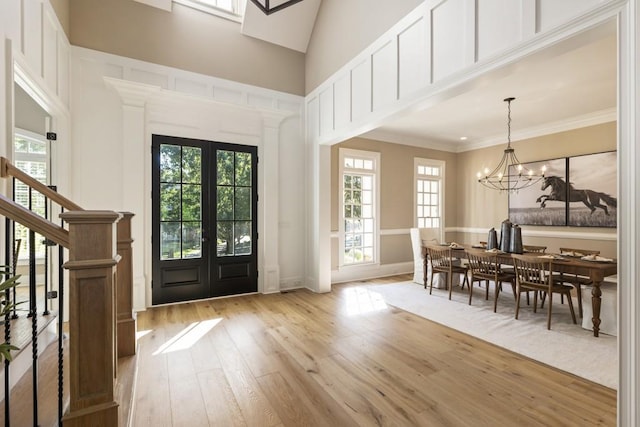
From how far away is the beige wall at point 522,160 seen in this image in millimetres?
5020

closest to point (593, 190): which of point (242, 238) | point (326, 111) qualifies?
point (326, 111)

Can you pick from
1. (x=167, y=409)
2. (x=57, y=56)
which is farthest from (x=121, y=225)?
(x=57, y=56)

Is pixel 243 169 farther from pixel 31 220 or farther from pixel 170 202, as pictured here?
pixel 31 220

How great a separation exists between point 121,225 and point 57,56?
2271 mm

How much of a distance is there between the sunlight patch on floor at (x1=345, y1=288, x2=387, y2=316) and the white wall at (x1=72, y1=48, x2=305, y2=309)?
1.00 m

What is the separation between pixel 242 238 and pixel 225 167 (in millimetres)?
1161

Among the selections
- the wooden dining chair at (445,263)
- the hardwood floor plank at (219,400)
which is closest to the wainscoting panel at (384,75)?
the wooden dining chair at (445,263)

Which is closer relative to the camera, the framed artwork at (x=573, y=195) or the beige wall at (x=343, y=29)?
the beige wall at (x=343, y=29)

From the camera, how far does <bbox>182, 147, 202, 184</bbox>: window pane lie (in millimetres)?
4348

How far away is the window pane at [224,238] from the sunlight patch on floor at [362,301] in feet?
6.68

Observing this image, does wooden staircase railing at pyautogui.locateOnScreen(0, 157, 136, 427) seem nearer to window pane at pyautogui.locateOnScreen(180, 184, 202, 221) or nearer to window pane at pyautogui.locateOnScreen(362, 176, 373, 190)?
window pane at pyautogui.locateOnScreen(180, 184, 202, 221)

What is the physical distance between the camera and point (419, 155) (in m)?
6.83

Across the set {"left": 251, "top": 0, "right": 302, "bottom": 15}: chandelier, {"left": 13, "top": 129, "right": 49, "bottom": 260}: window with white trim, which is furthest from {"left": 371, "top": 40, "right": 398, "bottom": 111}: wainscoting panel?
{"left": 13, "top": 129, "right": 49, "bottom": 260}: window with white trim

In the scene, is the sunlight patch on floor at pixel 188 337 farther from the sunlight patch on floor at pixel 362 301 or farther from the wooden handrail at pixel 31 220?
the wooden handrail at pixel 31 220
